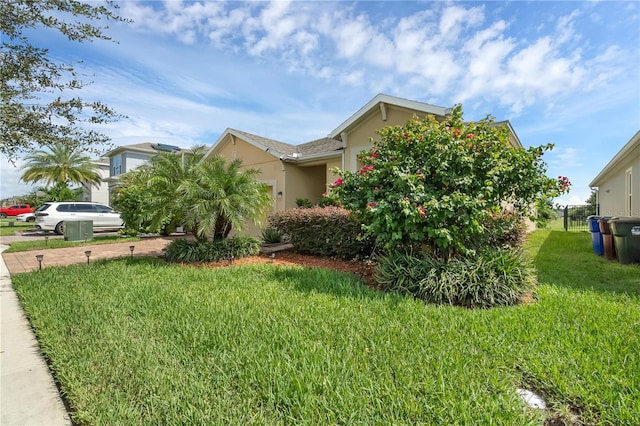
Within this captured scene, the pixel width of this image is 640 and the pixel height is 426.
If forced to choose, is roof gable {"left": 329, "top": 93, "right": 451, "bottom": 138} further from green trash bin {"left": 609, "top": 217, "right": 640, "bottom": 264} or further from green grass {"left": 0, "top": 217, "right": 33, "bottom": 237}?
green grass {"left": 0, "top": 217, "right": 33, "bottom": 237}

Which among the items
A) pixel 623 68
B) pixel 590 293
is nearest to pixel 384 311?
pixel 590 293

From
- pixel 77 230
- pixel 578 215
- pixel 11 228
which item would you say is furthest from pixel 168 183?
pixel 578 215

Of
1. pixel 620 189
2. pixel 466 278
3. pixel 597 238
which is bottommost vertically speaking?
pixel 466 278

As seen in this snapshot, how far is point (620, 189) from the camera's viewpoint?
1428 cm

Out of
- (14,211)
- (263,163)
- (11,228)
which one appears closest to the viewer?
(263,163)

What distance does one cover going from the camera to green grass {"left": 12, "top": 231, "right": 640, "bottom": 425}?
227cm

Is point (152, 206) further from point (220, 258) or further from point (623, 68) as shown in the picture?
point (623, 68)

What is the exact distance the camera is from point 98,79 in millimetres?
6590

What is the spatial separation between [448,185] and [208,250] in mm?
6325

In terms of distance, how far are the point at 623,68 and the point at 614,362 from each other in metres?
9.49

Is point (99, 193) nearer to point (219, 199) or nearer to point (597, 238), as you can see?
point (219, 199)

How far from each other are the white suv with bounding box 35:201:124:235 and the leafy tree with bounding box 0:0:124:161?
13.4 metres

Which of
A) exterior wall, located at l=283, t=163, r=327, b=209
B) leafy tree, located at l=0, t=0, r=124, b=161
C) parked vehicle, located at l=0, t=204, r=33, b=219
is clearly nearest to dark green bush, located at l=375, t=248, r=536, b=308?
leafy tree, located at l=0, t=0, r=124, b=161

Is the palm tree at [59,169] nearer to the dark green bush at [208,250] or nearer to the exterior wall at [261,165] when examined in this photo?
the exterior wall at [261,165]
